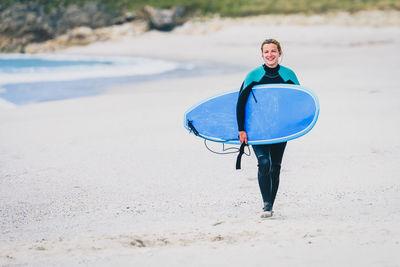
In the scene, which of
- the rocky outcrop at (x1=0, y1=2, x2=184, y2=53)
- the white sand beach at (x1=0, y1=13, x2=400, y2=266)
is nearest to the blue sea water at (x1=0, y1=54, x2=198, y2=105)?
the white sand beach at (x1=0, y1=13, x2=400, y2=266)

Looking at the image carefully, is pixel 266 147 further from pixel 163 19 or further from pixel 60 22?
pixel 60 22

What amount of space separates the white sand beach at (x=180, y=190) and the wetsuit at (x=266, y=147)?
212 mm

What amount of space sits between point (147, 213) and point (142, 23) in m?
30.5

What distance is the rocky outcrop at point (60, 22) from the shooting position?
110 ft

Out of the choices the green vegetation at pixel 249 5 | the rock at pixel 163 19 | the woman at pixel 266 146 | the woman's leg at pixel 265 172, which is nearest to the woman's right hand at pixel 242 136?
the woman at pixel 266 146

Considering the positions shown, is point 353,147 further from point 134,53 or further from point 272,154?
point 134,53

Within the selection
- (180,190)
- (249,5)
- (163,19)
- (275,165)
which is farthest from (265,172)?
(249,5)

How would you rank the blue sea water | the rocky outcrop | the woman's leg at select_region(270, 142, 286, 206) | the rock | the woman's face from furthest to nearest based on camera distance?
the rocky outcrop, the rock, the blue sea water, the woman's leg at select_region(270, 142, 286, 206), the woman's face

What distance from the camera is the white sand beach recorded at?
10.3ft

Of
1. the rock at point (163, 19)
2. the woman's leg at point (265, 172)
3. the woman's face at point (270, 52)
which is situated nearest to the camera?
the woman's face at point (270, 52)

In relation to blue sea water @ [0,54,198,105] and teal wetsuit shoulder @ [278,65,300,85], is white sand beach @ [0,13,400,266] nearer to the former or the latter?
teal wetsuit shoulder @ [278,65,300,85]

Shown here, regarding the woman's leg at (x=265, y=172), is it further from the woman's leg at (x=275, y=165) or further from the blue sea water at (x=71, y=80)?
the blue sea water at (x=71, y=80)

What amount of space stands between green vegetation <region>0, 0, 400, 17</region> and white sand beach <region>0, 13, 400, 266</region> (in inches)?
871

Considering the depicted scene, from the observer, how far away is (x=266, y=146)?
384cm
